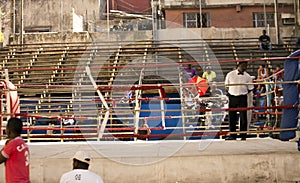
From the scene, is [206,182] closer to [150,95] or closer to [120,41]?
[150,95]

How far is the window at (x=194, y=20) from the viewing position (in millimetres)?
22234

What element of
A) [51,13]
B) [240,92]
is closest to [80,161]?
[240,92]

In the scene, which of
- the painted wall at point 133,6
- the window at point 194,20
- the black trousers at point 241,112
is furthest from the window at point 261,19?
the black trousers at point 241,112

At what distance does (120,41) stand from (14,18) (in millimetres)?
7404

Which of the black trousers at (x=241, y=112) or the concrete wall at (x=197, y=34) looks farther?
the concrete wall at (x=197, y=34)

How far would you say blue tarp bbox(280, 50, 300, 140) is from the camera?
221 inches

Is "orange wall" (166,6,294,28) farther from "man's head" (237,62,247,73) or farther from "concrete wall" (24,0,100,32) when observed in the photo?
"man's head" (237,62,247,73)

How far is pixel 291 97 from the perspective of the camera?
225 inches

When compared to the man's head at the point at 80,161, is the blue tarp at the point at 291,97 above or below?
above

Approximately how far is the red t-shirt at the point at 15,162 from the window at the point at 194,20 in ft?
62.3

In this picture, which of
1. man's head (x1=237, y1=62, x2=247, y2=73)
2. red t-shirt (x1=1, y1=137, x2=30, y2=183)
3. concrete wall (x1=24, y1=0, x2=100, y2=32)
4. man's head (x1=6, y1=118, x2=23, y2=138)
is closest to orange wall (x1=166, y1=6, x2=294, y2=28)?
concrete wall (x1=24, y1=0, x2=100, y2=32)

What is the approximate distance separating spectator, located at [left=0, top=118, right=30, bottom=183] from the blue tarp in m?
3.43

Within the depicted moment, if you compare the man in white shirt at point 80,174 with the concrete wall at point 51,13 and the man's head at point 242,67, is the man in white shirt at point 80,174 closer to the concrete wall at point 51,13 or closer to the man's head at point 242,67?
the man's head at point 242,67

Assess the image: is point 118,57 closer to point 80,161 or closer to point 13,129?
point 13,129
